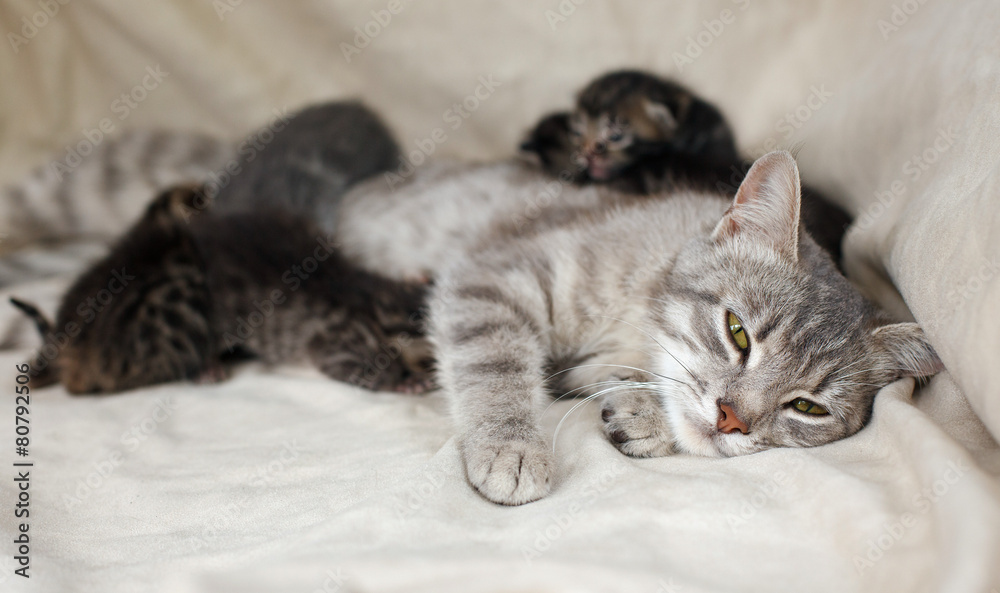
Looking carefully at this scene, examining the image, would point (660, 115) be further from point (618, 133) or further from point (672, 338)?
point (672, 338)

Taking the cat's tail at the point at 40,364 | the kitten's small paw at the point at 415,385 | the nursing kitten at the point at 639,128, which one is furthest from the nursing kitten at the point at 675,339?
the cat's tail at the point at 40,364

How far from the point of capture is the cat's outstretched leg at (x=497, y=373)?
137cm

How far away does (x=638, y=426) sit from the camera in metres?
→ 1.51

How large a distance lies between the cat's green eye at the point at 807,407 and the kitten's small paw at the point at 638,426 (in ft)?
0.91

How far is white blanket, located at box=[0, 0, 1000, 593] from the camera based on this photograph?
1.11 metres

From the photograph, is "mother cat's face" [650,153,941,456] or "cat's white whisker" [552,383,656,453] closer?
"mother cat's face" [650,153,941,456]

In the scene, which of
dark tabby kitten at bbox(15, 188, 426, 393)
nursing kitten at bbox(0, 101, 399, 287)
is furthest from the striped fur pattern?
dark tabby kitten at bbox(15, 188, 426, 393)

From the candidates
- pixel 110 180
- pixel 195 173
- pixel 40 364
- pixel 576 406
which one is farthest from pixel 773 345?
pixel 110 180

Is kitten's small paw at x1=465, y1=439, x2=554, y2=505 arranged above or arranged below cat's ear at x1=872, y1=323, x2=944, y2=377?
below

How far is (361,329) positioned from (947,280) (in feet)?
5.06

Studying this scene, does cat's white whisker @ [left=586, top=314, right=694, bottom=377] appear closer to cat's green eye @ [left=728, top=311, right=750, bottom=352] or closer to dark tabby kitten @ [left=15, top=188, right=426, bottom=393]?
cat's green eye @ [left=728, top=311, right=750, bottom=352]

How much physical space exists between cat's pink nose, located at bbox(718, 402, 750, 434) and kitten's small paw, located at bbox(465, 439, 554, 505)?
0.37m

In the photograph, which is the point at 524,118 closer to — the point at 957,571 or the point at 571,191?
the point at 571,191

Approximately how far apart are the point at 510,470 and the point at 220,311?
1.29m
